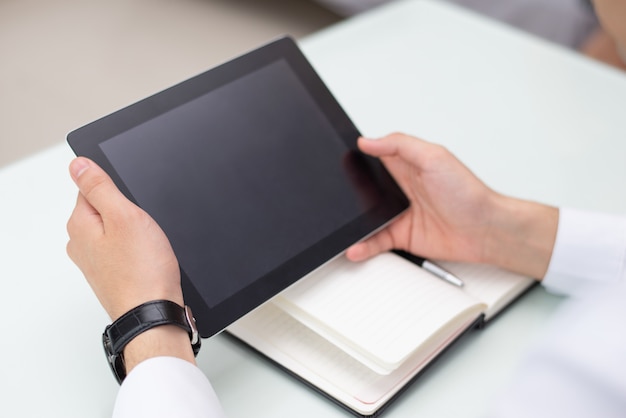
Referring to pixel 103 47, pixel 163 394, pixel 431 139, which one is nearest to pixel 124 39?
pixel 103 47

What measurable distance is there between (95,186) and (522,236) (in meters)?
0.52

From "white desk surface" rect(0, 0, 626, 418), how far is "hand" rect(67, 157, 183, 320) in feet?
0.43

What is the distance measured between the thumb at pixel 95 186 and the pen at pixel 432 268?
15.1 inches

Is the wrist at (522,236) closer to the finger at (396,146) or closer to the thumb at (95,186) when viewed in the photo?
the finger at (396,146)

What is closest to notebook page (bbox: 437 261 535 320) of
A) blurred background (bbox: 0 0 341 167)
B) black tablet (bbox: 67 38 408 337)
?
black tablet (bbox: 67 38 408 337)

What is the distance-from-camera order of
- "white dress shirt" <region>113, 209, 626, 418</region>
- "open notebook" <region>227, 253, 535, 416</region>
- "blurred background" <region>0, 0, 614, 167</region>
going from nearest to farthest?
"white dress shirt" <region>113, 209, 626, 418</region> < "open notebook" <region>227, 253, 535, 416</region> < "blurred background" <region>0, 0, 614, 167</region>

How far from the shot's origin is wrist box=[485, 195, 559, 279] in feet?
3.01

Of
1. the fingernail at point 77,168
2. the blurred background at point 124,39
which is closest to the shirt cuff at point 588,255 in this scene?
the fingernail at point 77,168

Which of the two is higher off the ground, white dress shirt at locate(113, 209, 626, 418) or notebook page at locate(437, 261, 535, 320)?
white dress shirt at locate(113, 209, 626, 418)

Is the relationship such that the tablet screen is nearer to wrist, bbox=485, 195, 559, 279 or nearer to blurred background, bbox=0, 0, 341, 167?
wrist, bbox=485, 195, 559, 279

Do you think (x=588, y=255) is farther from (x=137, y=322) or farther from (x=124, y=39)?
(x=124, y=39)

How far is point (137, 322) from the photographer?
0.69 metres

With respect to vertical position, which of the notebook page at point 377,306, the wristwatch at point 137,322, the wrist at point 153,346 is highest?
the wristwatch at point 137,322

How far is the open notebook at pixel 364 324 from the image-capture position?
77 cm
